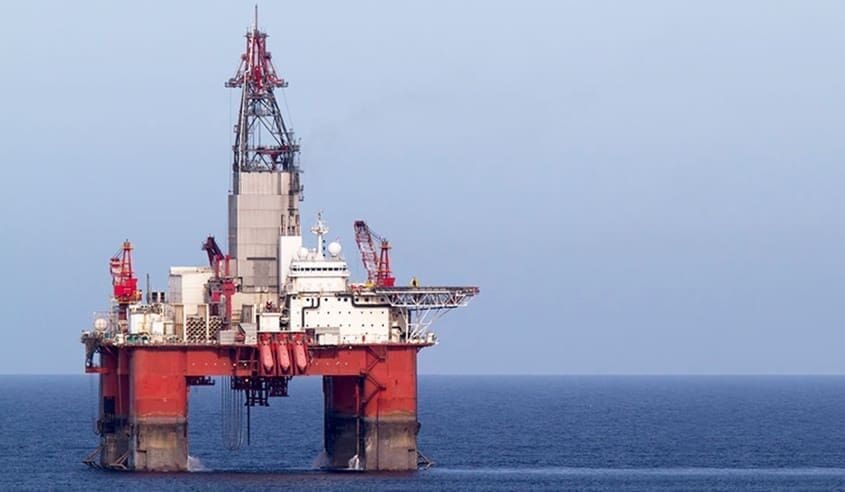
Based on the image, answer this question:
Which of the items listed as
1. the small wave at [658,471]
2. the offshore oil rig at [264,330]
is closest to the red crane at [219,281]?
the offshore oil rig at [264,330]

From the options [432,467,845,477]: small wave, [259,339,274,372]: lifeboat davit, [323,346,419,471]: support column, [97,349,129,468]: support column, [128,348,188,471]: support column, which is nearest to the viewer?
[259,339,274,372]: lifeboat davit

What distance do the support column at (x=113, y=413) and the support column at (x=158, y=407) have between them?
314cm

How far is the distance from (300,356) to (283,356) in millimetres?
629

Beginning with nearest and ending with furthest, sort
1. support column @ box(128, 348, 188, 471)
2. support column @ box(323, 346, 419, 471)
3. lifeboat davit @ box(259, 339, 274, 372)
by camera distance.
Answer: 1. lifeboat davit @ box(259, 339, 274, 372)
2. support column @ box(128, 348, 188, 471)
3. support column @ box(323, 346, 419, 471)

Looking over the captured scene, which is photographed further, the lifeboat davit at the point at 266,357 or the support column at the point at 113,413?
the support column at the point at 113,413

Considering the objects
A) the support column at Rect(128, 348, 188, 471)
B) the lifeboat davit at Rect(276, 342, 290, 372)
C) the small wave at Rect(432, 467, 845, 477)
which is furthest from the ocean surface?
the lifeboat davit at Rect(276, 342, 290, 372)

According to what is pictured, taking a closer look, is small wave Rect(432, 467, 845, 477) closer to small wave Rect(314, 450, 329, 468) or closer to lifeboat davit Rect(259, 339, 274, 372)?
small wave Rect(314, 450, 329, 468)

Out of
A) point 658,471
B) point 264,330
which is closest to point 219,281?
point 264,330

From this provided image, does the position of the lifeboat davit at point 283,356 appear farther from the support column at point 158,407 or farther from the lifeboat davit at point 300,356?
the support column at point 158,407

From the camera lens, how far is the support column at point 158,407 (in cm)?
7631

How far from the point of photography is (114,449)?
81062 mm

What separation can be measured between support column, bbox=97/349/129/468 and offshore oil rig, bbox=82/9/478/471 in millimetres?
78

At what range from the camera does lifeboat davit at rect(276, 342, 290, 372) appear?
7600 centimetres

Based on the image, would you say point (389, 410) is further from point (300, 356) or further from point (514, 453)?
point (514, 453)
